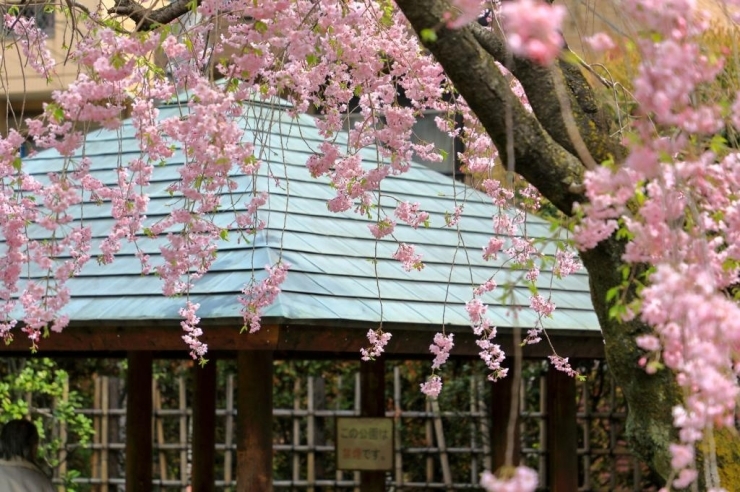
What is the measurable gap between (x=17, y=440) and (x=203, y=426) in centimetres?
193

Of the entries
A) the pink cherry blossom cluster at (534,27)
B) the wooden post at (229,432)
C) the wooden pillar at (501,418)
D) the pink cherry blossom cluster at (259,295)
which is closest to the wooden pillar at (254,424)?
the pink cherry blossom cluster at (259,295)

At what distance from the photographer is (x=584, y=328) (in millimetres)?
6062

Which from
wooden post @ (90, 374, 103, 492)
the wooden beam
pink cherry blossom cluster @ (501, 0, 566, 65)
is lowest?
wooden post @ (90, 374, 103, 492)

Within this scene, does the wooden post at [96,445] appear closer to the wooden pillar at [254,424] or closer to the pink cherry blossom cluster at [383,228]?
the wooden pillar at [254,424]

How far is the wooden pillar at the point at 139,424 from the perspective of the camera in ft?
23.9

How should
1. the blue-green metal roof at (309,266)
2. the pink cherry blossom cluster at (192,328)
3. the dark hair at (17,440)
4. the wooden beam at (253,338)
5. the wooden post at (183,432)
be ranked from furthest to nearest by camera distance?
the wooden post at (183,432)
the dark hair at (17,440)
the blue-green metal roof at (309,266)
the wooden beam at (253,338)
the pink cherry blossom cluster at (192,328)

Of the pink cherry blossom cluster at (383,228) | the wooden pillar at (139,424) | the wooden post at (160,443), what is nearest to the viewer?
the pink cherry blossom cluster at (383,228)

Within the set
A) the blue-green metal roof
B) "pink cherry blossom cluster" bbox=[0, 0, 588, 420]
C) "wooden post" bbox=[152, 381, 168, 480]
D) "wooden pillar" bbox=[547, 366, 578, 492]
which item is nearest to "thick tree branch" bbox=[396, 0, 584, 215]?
"pink cherry blossom cluster" bbox=[0, 0, 588, 420]

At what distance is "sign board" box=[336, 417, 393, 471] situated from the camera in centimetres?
739

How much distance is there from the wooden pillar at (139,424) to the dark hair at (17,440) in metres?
1.34

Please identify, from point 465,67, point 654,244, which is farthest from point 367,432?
point 654,244

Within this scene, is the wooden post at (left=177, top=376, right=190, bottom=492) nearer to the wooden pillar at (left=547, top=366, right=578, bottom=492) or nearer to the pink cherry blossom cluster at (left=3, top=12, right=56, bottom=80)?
the wooden pillar at (left=547, top=366, right=578, bottom=492)

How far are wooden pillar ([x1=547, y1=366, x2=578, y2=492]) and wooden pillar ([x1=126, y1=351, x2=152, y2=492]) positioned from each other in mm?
2378

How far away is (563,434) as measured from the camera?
6.94 metres
